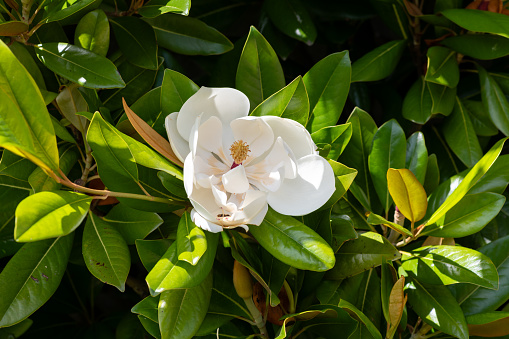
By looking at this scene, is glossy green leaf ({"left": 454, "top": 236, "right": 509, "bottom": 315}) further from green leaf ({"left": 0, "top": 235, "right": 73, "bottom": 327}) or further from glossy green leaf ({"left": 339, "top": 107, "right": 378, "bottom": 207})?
green leaf ({"left": 0, "top": 235, "right": 73, "bottom": 327})

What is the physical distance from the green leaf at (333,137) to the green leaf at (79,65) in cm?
30

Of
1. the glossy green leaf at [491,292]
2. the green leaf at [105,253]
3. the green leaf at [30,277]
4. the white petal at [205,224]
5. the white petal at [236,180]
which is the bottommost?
the glossy green leaf at [491,292]

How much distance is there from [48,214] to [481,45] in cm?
86

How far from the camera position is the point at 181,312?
2.52 ft

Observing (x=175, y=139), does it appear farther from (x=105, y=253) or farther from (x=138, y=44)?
(x=138, y=44)

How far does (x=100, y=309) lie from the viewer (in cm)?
150

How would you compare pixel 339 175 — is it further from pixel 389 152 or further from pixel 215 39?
pixel 215 39

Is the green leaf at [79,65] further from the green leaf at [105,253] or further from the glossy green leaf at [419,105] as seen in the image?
the glossy green leaf at [419,105]

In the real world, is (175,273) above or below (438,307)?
above

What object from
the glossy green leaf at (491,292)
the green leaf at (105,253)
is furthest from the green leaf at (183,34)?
the glossy green leaf at (491,292)

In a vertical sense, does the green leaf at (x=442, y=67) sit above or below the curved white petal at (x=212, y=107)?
below

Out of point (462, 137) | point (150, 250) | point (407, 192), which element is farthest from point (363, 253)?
point (462, 137)

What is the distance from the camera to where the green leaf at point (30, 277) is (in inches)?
30.0

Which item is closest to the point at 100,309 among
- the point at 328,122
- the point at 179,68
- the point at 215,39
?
the point at 179,68
